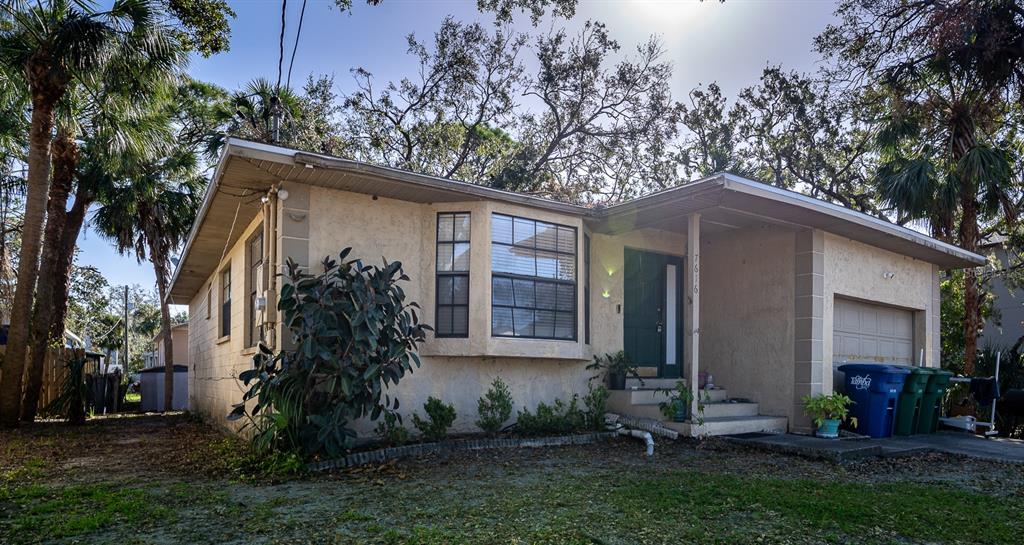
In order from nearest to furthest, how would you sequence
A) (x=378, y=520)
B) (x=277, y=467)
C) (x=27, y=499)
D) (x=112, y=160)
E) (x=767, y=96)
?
(x=378, y=520), (x=27, y=499), (x=277, y=467), (x=112, y=160), (x=767, y=96)

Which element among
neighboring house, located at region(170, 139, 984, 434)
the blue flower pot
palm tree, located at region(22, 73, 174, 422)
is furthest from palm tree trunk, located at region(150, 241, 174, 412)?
the blue flower pot

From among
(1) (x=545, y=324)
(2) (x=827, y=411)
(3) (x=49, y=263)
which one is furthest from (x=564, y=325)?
(3) (x=49, y=263)

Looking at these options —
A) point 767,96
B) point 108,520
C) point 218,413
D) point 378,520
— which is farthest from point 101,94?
point 767,96

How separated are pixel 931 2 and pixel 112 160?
50.3 ft

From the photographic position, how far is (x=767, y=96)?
19.4 metres

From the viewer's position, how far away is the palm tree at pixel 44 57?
10586mm

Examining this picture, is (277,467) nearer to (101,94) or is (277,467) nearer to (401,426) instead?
(401,426)

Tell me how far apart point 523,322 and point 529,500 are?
346cm

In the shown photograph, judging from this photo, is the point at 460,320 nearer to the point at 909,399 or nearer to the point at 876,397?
the point at 876,397

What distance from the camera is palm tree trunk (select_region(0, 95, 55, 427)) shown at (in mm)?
11367

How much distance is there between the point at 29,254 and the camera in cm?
1159

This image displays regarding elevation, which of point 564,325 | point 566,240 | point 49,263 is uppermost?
point 566,240

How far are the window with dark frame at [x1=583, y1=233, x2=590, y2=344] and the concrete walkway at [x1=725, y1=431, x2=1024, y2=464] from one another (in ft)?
7.19

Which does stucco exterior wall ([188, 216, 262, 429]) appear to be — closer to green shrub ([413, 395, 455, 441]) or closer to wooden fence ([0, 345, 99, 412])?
green shrub ([413, 395, 455, 441])
